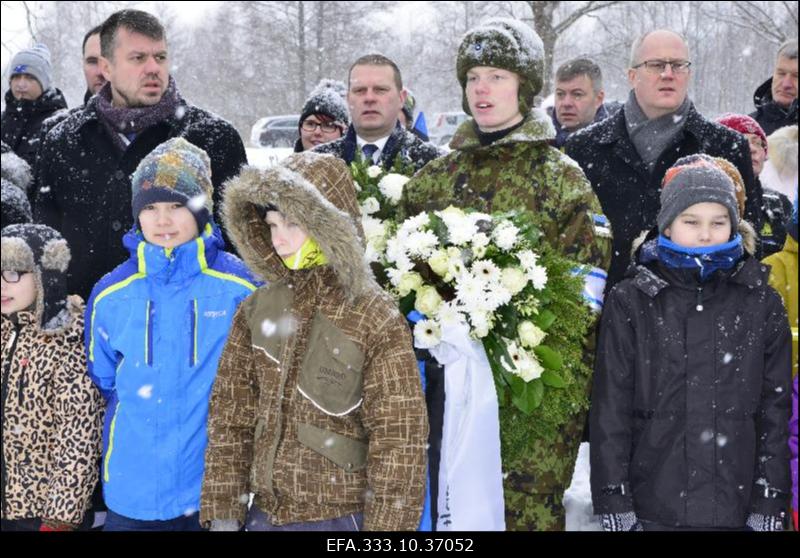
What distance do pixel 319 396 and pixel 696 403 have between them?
4.87 ft

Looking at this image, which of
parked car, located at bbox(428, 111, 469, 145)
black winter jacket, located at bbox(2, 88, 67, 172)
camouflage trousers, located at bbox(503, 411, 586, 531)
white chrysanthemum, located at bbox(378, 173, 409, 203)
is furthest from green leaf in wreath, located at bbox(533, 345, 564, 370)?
parked car, located at bbox(428, 111, 469, 145)

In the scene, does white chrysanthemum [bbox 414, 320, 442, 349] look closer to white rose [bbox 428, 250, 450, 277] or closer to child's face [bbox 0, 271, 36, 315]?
white rose [bbox 428, 250, 450, 277]

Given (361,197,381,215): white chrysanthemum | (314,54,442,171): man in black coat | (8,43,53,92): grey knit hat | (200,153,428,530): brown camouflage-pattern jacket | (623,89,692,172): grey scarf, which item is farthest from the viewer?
(8,43,53,92): grey knit hat

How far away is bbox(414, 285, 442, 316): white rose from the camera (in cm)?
318

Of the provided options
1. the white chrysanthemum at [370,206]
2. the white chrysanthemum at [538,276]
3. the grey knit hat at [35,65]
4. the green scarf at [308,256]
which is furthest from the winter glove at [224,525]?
the grey knit hat at [35,65]

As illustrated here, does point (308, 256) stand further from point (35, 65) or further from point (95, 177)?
point (35, 65)

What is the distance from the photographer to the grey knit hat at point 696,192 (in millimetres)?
3404

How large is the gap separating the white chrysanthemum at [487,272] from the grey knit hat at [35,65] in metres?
5.01

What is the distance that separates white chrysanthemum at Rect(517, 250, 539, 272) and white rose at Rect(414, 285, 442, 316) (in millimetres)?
338

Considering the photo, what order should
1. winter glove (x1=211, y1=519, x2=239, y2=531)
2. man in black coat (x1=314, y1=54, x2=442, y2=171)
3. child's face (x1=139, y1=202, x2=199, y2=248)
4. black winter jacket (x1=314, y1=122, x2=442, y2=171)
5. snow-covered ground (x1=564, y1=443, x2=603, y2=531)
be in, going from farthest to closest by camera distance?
man in black coat (x1=314, y1=54, x2=442, y2=171) → black winter jacket (x1=314, y1=122, x2=442, y2=171) → snow-covered ground (x1=564, y1=443, x2=603, y2=531) → child's face (x1=139, y1=202, x2=199, y2=248) → winter glove (x1=211, y1=519, x2=239, y2=531)

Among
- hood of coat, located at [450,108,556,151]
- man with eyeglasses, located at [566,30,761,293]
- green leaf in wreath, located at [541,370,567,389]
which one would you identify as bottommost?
green leaf in wreath, located at [541,370,567,389]

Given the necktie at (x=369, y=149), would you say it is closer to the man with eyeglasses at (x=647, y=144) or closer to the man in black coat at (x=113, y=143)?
the man in black coat at (x=113, y=143)

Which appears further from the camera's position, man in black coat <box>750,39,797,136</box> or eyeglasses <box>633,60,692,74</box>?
man in black coat <box>750,39,797,136</box>

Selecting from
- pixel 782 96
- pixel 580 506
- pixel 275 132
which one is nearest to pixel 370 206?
pixel 580 506
